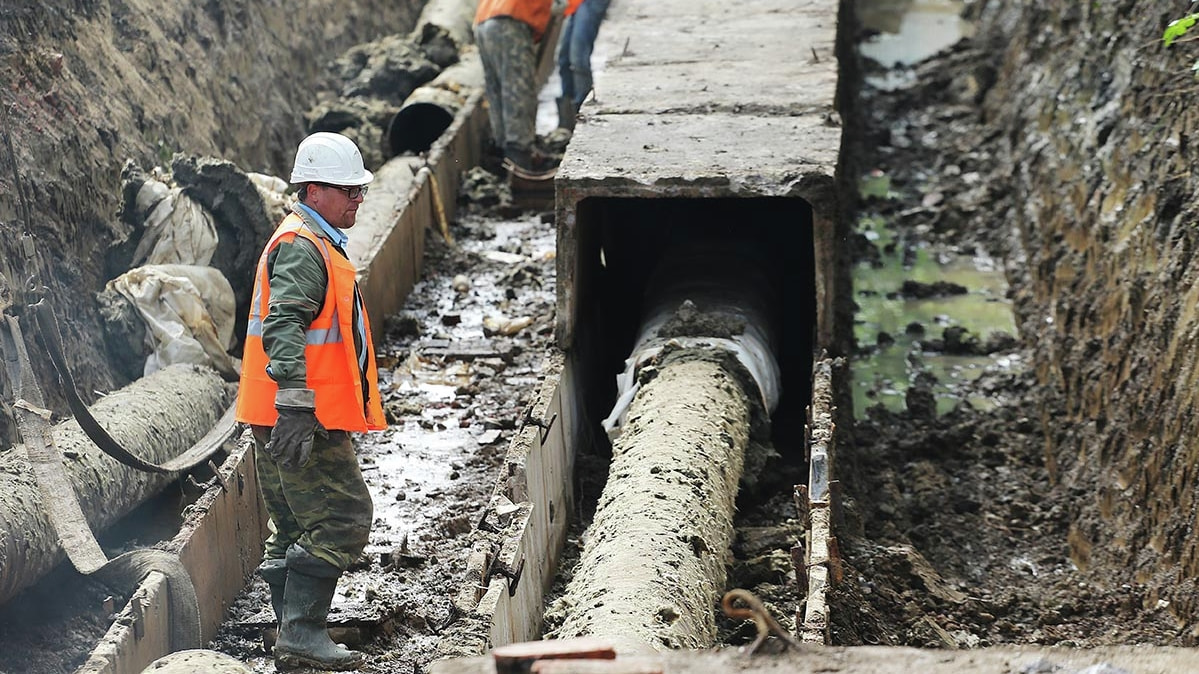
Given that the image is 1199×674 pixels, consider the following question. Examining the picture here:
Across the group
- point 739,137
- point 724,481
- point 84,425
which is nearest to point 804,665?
point 724,481

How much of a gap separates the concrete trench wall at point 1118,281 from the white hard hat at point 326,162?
3640mm

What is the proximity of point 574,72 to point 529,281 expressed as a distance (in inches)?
99.1

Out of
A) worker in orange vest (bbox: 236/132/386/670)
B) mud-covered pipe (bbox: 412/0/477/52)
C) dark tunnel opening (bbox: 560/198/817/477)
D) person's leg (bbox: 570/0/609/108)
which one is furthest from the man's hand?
mud-covered pipe (bbox: 412/0/477/52)

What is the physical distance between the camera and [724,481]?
19.2 feet

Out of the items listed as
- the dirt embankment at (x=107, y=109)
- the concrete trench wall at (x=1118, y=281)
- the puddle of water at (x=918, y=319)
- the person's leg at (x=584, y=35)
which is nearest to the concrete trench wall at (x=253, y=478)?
the person's leg at (x=584, y=35)

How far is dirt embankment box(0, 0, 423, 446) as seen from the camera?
6734 millimetres

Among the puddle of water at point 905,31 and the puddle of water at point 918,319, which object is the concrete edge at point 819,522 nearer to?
the puddle of water at point 918,319

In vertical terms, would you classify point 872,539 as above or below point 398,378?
below

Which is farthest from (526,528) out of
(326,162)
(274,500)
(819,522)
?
(326,162)

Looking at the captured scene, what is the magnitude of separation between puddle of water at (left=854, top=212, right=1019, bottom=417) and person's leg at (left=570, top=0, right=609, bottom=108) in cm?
252

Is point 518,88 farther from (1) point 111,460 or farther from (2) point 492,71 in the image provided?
(1) point 111,460

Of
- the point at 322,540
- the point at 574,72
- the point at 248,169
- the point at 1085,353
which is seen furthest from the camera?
the point at 574,72

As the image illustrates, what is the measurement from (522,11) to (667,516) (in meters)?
5.46

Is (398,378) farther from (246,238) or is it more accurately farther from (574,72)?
(574,72)
